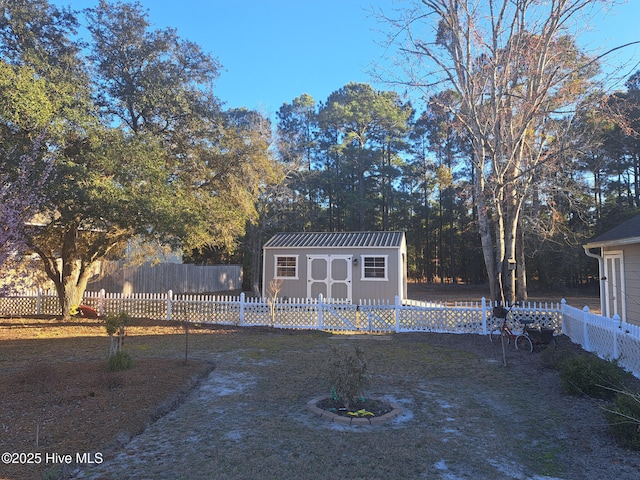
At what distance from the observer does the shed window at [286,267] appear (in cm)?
1822

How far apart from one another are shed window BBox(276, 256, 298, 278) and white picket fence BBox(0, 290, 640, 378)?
6.51 meters

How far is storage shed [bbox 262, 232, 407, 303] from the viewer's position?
17.0 meters

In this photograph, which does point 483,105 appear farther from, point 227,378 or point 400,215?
point 400,215

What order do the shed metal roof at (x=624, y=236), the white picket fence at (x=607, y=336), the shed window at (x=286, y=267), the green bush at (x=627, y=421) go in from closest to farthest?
the green bush at (x=627, y=421), the white picket fence at (x=607, y=336), the shed metal roof at (x=624, y=236), the shed window at (x=286, y=267)

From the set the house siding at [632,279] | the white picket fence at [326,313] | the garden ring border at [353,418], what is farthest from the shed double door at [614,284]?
the garden ring border at [353,418]

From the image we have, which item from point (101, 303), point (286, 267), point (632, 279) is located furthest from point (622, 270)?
point (101, 303)

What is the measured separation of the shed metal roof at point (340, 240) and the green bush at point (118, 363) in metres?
12.5

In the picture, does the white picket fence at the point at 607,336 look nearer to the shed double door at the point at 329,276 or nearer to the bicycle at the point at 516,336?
the bicycle at the point at 516,336

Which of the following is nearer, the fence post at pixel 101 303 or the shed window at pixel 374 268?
the fence post at pixel 101 303

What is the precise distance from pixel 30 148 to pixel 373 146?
30.0 metres

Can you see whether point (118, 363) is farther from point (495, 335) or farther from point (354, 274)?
point (354, 274)

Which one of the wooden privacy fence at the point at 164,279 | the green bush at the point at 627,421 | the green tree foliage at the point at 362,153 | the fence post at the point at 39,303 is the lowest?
the green bush at the point at 627,421

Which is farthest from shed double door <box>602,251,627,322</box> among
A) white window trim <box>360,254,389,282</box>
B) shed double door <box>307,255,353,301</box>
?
shed double door <box>307,255,353,301</box>

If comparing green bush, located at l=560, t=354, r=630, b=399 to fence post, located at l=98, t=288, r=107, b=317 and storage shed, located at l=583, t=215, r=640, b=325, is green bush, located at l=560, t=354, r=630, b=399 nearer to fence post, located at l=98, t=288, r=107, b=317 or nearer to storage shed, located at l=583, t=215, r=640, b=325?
storage shed, located at l=583, t=215, r=640, b=325
